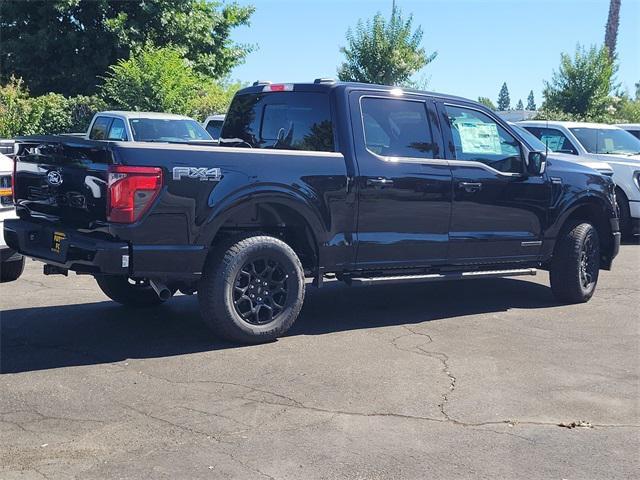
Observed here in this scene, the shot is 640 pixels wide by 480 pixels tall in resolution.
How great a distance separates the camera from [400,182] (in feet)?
22.1

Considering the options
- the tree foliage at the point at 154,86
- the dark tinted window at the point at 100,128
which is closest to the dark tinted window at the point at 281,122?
the dark tinted window at the point at 100,128

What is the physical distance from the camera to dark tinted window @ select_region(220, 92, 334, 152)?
6.74 m

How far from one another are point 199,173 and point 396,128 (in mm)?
1992

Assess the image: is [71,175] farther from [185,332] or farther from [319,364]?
[319,364]

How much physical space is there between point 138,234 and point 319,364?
1560 mm

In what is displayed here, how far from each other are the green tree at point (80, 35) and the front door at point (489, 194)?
→ 1934 cm

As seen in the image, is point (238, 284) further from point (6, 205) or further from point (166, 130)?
point (166, 130)

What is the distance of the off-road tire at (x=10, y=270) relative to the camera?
25.4 feet

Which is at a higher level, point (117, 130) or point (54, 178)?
point (117, 130)

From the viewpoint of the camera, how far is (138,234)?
557 cm

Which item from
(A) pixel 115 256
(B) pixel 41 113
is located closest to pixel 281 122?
→ (A) pixel 115 256

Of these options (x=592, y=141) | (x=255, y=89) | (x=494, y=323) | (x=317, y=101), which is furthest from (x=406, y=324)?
(x=592, y=141)

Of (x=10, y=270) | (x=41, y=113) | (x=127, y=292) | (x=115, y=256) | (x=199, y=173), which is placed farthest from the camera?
(x=41, y=113)

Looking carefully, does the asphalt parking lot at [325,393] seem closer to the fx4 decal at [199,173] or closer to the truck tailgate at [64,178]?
the truck tailgate at [64,178]
